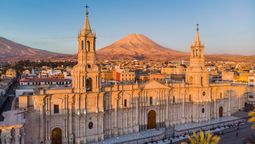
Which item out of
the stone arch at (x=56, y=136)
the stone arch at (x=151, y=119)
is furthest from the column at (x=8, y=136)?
the stone arch at (x=151, y=119)

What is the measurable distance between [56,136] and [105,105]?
675cm

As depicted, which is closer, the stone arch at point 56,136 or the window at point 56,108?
the window at point 56,108

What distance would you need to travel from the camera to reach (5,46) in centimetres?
19838

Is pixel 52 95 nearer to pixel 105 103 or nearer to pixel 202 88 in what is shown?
pixel 105 103

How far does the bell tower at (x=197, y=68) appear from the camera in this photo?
125 ft

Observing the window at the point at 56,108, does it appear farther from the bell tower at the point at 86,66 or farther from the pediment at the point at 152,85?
the pediment at the point at 152,85

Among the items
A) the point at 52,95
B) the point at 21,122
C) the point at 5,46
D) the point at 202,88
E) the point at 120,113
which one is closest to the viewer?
the point at 21,122

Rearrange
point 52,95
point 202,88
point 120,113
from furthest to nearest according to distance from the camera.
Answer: point 202,88 → point 120,113 → point 52,95

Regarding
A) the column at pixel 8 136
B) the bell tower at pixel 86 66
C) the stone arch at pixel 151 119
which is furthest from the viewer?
the stone arch at pixel 151 119

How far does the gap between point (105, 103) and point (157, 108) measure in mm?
8261

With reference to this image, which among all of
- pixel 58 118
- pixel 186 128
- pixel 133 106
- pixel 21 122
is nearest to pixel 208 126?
pixel 186 128

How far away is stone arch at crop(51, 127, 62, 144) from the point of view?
27.7m

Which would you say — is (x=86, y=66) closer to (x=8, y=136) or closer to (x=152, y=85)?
(x=152, y=85)

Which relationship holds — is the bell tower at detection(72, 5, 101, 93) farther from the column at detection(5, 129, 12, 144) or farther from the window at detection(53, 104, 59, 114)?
the column at detection(5, 129, 12, 144)
